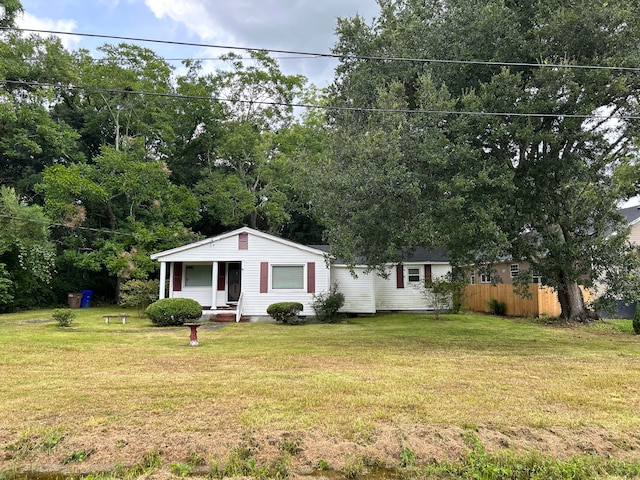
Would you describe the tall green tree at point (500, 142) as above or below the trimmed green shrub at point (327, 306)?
above

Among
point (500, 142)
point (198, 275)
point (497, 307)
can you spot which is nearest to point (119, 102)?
point (198, 275)

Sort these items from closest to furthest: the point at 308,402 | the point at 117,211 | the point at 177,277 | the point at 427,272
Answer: the point at 308,402 < the point at 177,277 < the point at 427,272 < the point at 117,211

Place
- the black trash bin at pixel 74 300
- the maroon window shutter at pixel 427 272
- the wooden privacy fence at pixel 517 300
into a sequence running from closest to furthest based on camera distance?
Answer: the wooden privacy fence at pixel 517 300, the maroon window shutter at pixel 427 272, the black trash bin at pixel 74 300

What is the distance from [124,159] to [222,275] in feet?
31.8

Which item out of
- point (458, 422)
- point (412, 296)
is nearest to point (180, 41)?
point (458, 422)

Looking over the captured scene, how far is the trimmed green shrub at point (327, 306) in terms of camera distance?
1577cm

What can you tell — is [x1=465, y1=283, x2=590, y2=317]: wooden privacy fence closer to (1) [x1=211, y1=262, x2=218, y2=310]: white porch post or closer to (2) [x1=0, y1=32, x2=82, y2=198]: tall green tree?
(1) [x1=211, y1=262, x2=218, y2=310]: white porch post

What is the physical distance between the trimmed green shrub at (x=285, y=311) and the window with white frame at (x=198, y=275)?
13.0 ft

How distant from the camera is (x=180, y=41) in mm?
7910

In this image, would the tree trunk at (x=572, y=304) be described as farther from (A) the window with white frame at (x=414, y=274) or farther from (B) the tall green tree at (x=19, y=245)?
(B) the tall green tree at (x=19, y=245)

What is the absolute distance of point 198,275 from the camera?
17922mm

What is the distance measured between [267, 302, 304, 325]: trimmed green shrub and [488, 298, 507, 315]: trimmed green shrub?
8.86m

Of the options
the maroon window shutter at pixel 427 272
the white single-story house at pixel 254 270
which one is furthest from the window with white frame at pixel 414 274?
the white single-story house at pixel 254 270

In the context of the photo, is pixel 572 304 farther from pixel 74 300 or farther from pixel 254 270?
pixel 74 300
